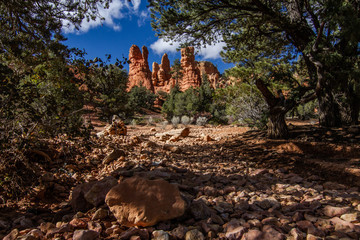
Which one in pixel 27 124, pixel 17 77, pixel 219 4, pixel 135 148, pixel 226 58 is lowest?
pixel 135 148

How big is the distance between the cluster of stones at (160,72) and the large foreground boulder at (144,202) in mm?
55194

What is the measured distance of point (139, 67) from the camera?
6219 cm

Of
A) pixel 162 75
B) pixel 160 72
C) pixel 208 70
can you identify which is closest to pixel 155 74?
pixel 160 72

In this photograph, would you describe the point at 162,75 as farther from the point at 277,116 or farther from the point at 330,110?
the point at 277,116

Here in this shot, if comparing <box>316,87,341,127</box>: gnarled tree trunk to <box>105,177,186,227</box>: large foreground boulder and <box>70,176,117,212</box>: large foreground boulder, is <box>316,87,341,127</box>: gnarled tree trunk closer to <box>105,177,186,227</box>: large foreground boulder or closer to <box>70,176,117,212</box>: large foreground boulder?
<box>105,177,186,227</box>: large foreground boulder

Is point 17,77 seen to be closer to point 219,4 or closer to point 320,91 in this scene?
point 219,4

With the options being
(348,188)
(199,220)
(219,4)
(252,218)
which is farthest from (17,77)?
(219,4)

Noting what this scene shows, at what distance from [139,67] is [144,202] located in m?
64.5

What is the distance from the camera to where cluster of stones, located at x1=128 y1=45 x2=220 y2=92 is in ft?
186

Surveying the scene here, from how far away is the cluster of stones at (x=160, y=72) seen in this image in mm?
56628

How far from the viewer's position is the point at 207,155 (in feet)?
13.4

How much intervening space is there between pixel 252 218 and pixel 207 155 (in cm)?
249

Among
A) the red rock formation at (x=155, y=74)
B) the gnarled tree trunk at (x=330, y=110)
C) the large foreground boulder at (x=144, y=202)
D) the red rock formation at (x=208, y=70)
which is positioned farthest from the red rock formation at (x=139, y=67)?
the large foreground boulder at (x=144, y=202)

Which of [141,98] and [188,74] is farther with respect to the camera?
[188,74]
